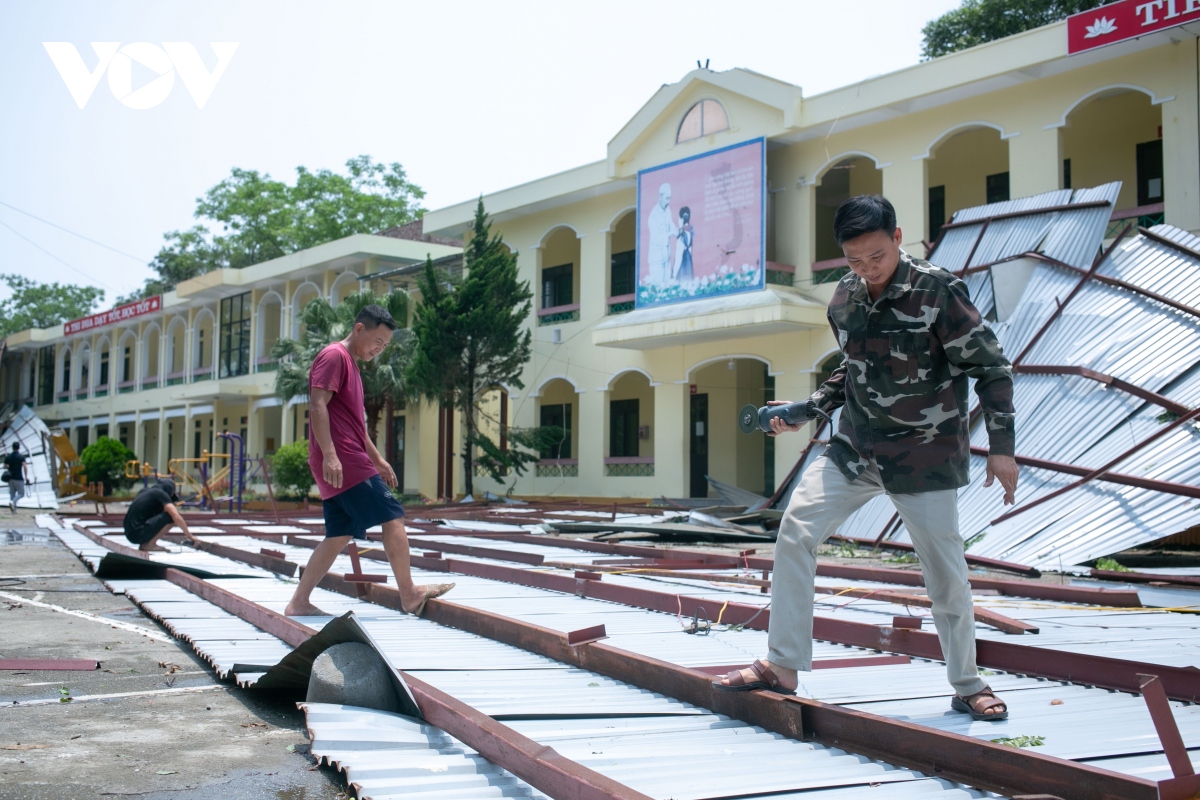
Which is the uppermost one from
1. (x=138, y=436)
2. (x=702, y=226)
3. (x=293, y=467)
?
(x=702, y=226)

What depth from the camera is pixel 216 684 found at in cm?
466

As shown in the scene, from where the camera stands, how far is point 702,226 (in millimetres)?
22016

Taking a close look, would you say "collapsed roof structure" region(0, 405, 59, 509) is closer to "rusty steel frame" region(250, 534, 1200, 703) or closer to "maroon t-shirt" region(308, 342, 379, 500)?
"maroon t-shirt" region(308, 342, 379, 500)

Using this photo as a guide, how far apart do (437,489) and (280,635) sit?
25.0 metres

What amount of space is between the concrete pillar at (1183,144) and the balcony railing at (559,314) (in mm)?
14088

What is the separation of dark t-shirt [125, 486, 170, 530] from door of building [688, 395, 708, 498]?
1589 cm

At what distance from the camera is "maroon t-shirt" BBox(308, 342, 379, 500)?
549 cm

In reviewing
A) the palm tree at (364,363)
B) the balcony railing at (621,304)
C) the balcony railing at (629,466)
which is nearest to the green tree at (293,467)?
the palm tree at (364,363)

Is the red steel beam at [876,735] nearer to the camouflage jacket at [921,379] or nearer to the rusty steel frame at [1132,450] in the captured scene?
the camouflage jacket at [921,379]

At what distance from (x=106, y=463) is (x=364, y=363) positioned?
1363cm

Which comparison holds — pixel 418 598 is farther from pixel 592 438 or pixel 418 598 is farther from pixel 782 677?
pixel 592 438

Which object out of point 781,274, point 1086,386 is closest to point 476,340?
point 781,274

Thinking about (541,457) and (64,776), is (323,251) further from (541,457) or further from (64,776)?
(64,776)

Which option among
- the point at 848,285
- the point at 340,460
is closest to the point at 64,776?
the point at 340,460
